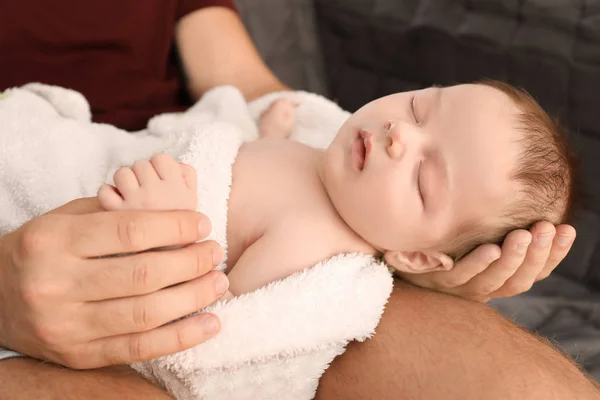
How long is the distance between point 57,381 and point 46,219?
21 cm

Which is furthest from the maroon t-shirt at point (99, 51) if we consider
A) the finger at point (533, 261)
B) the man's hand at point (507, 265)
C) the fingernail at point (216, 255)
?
the finger at point (533, 261)

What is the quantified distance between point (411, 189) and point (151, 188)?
0.40 m

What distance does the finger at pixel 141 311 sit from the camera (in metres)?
0.74

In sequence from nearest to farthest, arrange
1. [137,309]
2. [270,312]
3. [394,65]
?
[137,309], [270,312], [394,65]

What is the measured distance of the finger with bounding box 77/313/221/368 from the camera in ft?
2.51

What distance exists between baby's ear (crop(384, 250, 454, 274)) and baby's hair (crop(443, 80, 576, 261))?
28mm

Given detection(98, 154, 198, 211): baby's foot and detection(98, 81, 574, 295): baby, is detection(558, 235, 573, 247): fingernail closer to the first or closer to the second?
detection(98, 81, 574, 295): baby

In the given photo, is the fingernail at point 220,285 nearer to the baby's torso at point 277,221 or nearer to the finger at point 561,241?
the baby's torso at point 277,221

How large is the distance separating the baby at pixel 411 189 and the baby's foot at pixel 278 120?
0.23m

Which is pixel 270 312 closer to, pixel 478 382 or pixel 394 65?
pixel 478 382

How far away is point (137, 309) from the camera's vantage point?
2.44ft

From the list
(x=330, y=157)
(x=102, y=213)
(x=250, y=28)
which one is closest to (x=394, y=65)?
(x=250, y=28)

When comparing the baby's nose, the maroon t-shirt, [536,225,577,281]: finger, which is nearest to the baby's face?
the baby's nose

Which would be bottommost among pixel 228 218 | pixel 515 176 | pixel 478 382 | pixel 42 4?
pixel 478 382
